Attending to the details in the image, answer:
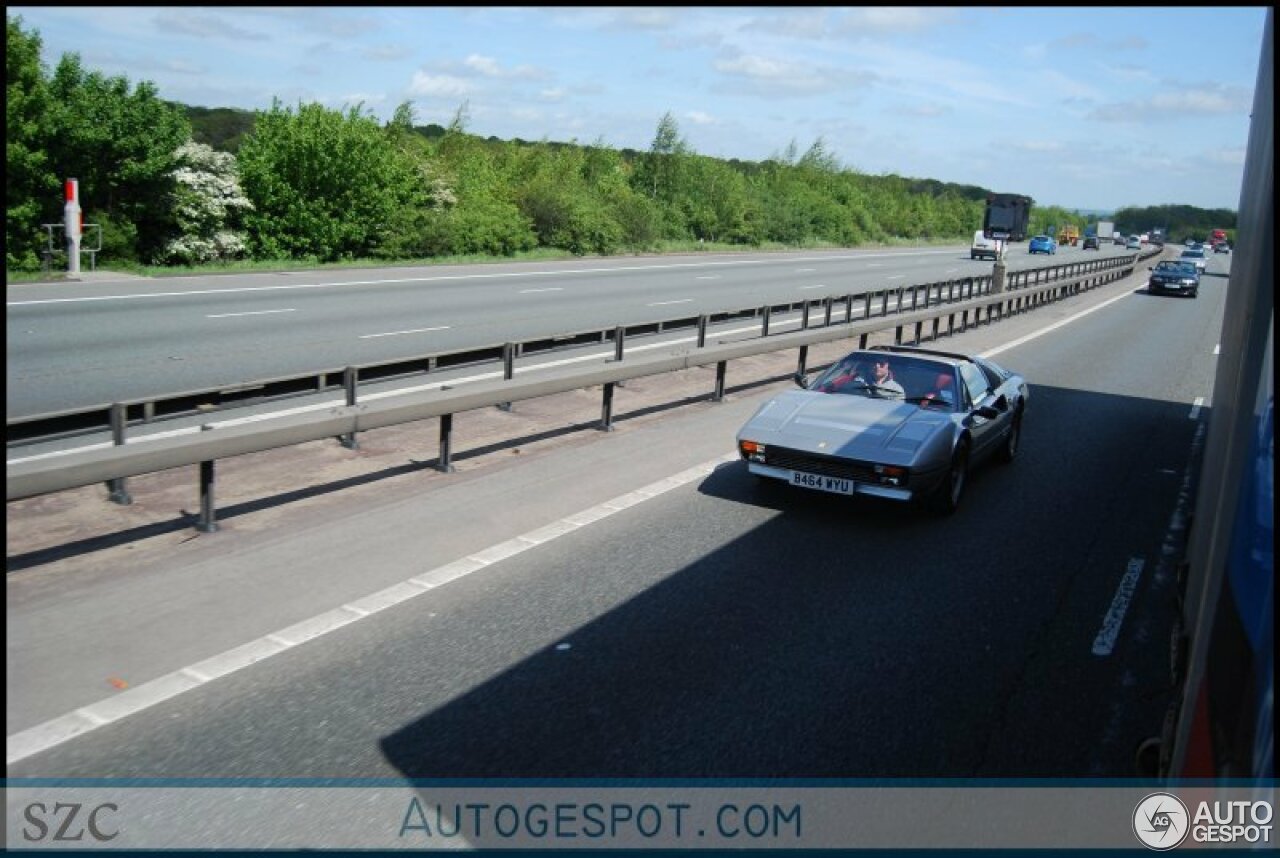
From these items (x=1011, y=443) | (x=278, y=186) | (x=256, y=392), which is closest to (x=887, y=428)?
(x=1011, y=443)

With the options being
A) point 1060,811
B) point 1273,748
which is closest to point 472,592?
point 1060,811

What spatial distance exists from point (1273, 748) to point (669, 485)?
25.6ft

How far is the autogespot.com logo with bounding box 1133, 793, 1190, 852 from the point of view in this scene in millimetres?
4062

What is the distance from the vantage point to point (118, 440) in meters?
8.43

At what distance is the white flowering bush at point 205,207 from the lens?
107 feet

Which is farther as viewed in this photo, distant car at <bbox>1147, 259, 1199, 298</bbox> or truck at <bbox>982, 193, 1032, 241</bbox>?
distant car at <bbox>1147, 259, 1199, 298</bbox>

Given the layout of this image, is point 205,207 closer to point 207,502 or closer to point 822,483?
point 207,502

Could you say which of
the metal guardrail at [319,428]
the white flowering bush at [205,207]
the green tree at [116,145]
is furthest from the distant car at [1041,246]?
the metal guardrail at [319,428]

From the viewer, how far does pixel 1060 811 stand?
4.88 m

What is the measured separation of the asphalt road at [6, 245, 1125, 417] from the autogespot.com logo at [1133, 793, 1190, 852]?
974 centimetres

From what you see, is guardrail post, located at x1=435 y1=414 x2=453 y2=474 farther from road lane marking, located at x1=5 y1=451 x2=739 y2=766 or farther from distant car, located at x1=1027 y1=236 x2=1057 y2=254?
distant car, located at x1=1027 y1=236 x2=1057 y2=254

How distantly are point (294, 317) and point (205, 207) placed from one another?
48.7 ft

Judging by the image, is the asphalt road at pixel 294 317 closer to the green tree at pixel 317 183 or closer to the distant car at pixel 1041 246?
the green tree at pixel 317 183

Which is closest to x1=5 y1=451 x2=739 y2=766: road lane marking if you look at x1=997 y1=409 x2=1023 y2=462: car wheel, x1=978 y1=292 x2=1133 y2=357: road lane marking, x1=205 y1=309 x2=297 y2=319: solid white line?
x1=997 y1=409 x2=1023 y2=462: car wheel
